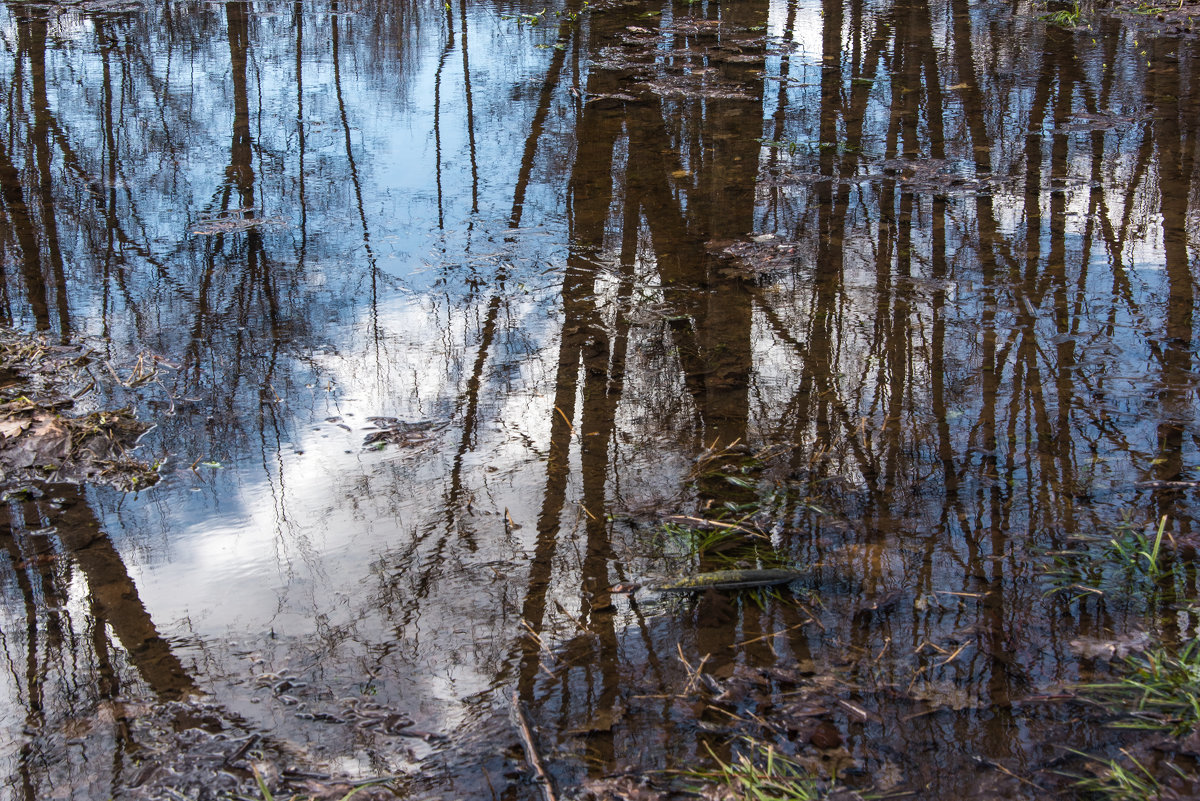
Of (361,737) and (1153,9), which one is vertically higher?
(1153,9)

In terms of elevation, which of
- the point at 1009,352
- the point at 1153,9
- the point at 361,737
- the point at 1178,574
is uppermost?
the point at 1153,9

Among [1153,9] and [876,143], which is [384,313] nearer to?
[876,143]

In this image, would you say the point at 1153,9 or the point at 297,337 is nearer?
the point at 297,337

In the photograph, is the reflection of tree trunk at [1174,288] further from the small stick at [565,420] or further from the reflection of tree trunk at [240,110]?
the reflection of tree trunk at [240,110]

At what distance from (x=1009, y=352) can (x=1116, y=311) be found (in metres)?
0.87

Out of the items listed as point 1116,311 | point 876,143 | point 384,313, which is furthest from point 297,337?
point 876,143

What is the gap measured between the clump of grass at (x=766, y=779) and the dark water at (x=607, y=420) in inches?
2.7

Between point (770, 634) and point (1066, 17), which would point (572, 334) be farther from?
point (1066, 17)

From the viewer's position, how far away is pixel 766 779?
2463 millimetres

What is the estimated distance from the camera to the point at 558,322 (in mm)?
4902

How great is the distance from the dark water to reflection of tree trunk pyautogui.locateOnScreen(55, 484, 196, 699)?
0.6 inches

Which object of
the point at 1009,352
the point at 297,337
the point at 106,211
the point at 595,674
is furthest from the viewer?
the point at 106,211

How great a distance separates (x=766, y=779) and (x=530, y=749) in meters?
0.66

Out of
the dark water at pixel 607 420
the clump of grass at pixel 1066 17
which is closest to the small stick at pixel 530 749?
the dark water at pixel 607 420
